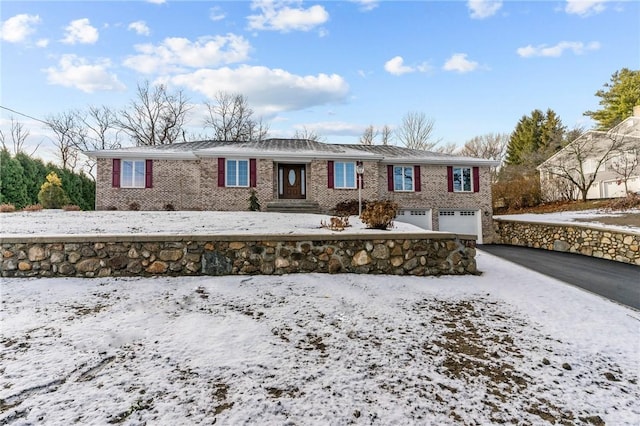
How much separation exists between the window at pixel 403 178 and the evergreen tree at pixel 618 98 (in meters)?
20.7

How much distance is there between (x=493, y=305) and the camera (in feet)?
12.1

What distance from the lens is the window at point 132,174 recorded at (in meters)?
12.8

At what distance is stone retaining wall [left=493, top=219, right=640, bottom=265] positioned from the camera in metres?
8.36

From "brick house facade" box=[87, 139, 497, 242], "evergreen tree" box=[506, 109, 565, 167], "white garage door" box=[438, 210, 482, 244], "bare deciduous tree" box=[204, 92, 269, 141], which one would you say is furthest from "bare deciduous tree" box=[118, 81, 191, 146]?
"evergreen tree" box=[506, 109, 565, 167]

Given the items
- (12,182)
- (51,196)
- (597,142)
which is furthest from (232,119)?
(597,142)

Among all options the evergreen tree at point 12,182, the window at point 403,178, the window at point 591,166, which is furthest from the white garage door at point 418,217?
the evergreen tree at point 12,182

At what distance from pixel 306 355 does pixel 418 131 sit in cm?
2793

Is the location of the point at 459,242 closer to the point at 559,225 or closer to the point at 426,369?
the point at 426,369

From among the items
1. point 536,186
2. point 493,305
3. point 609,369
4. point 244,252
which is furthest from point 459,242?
point 536,186

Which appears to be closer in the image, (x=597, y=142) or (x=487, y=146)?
(x=597, y=142)

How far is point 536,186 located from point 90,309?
77.4 ft

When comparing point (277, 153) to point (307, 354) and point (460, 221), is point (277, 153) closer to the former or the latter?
point (460, 221)

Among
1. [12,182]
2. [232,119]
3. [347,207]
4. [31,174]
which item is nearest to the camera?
[12,182]

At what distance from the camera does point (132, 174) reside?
12.9 m
